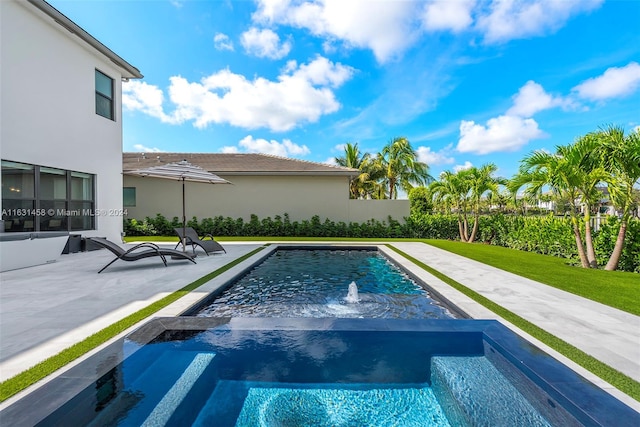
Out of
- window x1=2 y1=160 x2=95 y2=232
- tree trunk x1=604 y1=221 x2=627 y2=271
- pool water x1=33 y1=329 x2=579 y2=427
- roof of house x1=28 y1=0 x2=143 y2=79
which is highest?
roof of house x1=28 y1=0 x2=143 y2=79

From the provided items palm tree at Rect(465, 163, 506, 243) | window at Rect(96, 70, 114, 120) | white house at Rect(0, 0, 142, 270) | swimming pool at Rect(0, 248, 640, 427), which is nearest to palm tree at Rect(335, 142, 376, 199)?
palm tree at Rect(465, 163, 506, 243)

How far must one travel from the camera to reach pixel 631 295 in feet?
17.9

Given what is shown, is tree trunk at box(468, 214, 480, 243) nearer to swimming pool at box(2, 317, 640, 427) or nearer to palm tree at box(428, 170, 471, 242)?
palm tree at box(428, 170, 471, 242)

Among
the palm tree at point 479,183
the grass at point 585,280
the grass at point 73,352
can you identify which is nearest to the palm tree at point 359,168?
the palm tree at point 479,183

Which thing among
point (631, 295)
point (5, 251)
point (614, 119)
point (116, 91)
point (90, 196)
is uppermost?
point (116, 91)

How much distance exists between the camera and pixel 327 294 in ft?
19.6

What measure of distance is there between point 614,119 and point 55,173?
52.8ft

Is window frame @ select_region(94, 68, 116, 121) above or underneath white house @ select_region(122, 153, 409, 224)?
above

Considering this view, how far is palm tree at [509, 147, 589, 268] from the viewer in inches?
324

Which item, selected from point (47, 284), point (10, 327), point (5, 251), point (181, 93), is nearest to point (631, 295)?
point (10, 327)

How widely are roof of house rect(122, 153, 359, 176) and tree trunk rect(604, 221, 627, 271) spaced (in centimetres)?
1144

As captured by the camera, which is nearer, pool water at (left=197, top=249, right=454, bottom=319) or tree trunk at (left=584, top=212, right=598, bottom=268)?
pool water at (left=197, top=249, right=454, bottom=319)

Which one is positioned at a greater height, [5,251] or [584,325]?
[5,251]

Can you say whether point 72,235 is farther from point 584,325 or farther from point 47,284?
point 584,325
